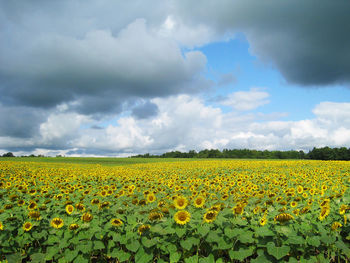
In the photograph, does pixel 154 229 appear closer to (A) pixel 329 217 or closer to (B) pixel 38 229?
(B) pixel 38 229

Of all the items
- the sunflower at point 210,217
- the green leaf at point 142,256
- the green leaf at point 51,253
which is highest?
the sunflower at point 210,217

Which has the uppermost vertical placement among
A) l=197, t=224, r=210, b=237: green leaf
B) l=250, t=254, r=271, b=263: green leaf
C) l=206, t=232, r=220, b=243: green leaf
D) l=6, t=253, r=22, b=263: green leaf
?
l=197, t=224, r=210, b=237: green leaf

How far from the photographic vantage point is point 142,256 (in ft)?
14.0

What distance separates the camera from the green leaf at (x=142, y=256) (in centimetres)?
419

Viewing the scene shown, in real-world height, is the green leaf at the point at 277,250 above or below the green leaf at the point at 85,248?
above

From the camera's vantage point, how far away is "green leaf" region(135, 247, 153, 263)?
165 inches

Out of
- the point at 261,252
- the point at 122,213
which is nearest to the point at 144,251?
the point at 122,213

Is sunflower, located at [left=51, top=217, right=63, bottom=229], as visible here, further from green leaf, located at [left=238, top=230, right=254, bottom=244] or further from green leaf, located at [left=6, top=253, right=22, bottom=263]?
green leaf, located at [left=238, top=230, right=254, bottom=244]

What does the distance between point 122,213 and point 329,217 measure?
15.6 feet

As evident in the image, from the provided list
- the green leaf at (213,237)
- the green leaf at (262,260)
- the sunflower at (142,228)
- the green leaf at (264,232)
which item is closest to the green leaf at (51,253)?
the sunflower at (142,228)

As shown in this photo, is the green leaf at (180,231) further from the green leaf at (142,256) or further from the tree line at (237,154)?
the tree line at (237,154)

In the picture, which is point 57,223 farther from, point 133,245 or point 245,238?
point 245,238

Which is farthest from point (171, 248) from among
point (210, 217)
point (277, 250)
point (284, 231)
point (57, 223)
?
point (57, 223)

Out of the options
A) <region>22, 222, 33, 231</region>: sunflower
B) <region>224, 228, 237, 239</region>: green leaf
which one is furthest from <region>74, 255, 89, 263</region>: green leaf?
<region>224, 228, 237, 239</region>: green leaf
